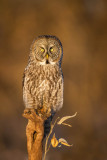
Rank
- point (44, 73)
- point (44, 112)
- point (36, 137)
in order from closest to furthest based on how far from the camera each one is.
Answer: point (36, 137)
point (44, 112)
point (44, 73)

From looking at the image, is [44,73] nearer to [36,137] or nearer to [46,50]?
[46,50]

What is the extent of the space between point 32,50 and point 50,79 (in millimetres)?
290

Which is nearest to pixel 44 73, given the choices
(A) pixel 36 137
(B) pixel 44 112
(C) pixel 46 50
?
(C) pixel 46 50

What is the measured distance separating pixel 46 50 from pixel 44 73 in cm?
19

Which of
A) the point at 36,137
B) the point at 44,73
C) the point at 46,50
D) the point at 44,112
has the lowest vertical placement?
the point at 36,137

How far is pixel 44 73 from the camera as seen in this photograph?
6.15ft

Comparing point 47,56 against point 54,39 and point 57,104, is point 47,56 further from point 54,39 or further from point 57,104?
point 57,104

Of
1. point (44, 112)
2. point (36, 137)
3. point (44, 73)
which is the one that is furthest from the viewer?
point (44, 73)

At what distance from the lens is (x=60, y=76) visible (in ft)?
6.40

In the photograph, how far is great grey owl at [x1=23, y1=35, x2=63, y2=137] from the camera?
1.83m

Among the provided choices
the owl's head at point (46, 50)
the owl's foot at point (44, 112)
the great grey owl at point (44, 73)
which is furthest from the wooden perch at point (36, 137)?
the owl's head at point (46, 50)

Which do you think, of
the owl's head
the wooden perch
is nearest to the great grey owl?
the owl's head

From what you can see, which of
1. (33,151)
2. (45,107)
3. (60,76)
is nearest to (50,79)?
(60,76)

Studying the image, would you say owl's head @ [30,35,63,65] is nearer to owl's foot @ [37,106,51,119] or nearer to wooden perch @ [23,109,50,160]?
owl's foot @ [37,106,51,119]
